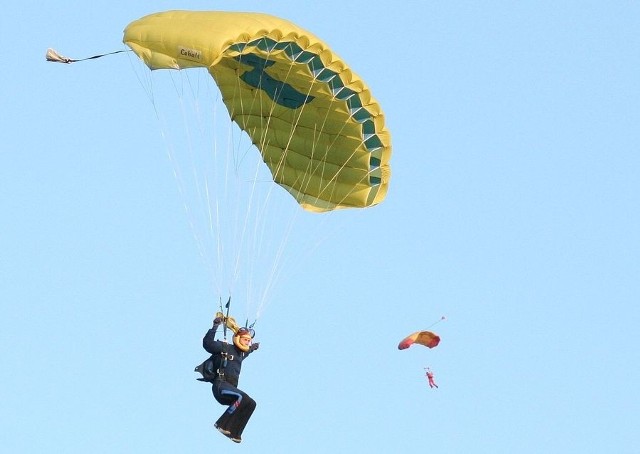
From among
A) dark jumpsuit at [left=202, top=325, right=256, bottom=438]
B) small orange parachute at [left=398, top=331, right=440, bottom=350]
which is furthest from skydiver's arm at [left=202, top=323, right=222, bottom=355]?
small orange parachute at [left=398, top=331, right=440, bottom=350]

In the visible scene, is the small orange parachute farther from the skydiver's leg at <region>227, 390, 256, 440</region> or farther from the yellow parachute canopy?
the skydiver's leg at <region>227, 390, 256, 440</region>

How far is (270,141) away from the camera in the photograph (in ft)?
114

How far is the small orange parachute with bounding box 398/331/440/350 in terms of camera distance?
32859mm

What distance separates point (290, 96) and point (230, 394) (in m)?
4.91

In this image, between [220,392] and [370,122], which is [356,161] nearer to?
[370,122]

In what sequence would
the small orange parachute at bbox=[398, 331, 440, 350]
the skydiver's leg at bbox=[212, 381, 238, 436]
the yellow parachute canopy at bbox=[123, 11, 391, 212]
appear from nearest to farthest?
the yellow parachute canopy at bbox=[123, 11, 391, 212]
the skydiver's leg at bbox=[212, 381, 238, 436]
the small orange parachute at bbox=[398, 331, 440, 350]

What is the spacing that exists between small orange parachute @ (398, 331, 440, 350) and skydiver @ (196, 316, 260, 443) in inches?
108

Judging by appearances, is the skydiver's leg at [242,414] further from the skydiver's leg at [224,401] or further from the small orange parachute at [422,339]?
the small orange parachute at [422,339]

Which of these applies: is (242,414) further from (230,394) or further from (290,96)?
(290,96)

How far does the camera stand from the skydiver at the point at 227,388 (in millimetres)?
31250

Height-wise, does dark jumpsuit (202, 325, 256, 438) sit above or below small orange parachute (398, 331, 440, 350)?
below

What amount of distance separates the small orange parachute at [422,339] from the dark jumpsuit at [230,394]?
109 inches

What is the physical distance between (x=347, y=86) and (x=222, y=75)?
2362 mm

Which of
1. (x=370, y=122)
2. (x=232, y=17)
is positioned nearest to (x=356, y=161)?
(x=370, y=122)
